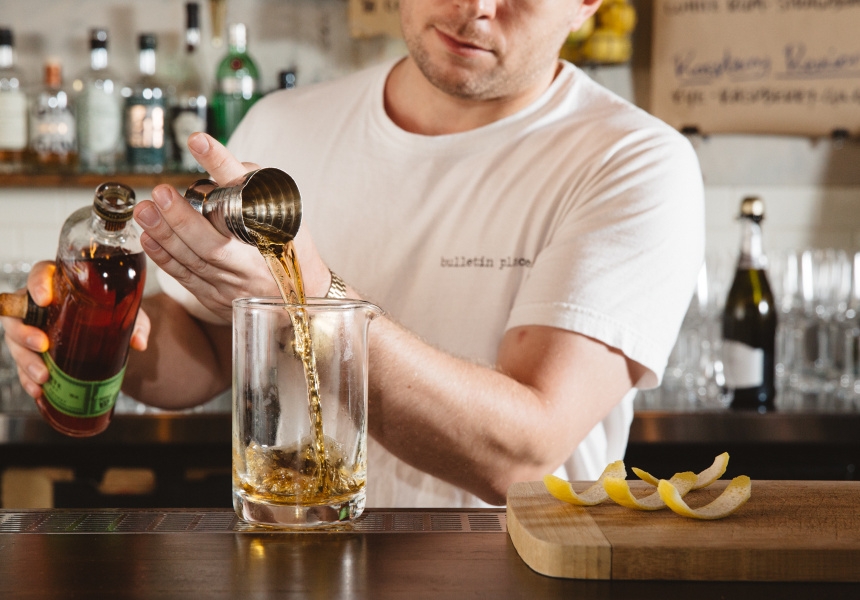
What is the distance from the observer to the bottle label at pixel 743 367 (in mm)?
2062

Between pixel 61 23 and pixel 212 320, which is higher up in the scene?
pixel 61 23

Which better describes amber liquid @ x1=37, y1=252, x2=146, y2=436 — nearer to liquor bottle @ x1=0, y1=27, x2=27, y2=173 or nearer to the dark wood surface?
the dark wood surface

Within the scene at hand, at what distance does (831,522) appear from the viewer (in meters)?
0.75

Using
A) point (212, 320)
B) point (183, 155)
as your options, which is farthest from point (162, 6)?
point (212, 320)

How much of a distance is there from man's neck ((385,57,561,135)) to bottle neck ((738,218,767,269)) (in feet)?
2.86

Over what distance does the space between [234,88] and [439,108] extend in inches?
40.4

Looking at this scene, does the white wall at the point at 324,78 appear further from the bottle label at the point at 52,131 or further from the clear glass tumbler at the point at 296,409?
the clear glass tumbler at the point at 296,409

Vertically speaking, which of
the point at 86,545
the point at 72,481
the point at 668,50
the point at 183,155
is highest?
the point at 668,50

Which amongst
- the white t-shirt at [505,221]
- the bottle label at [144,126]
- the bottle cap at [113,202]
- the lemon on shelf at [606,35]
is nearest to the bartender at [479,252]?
the white t-shirt at [505,221]

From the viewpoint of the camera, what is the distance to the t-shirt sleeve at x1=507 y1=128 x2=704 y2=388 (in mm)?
1159

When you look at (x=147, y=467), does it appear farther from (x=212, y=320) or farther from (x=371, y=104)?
(x=371, y=104)

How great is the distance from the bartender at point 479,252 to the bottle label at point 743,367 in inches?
31.8

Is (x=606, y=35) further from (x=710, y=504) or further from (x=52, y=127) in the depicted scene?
(x=710, y=504)

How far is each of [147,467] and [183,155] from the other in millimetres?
735
